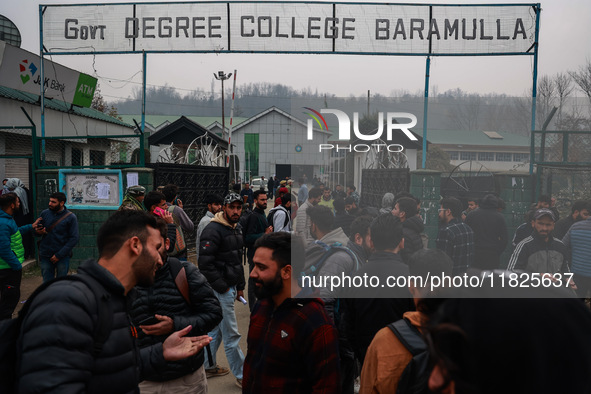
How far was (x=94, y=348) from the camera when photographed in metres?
1.84

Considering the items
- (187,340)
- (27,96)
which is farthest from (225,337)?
(27,96)

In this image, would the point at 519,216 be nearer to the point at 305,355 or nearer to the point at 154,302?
the point at 305,355

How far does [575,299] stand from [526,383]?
33 centimetres

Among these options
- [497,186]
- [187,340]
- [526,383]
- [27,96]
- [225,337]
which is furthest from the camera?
[27,96]

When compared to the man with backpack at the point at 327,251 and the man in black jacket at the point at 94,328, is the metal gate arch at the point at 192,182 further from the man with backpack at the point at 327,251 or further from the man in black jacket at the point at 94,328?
the man in black jacket at the point at 94,328

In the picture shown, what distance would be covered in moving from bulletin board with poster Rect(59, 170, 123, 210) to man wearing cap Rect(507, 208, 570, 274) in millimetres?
8674

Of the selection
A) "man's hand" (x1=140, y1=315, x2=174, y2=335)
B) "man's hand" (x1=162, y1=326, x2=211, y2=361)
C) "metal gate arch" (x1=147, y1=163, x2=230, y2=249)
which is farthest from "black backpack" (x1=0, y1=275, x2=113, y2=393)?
"metal gate arch" (x1=147, y1=163, x2=230, y2=249)

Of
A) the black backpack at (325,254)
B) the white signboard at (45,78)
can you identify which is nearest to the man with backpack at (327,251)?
the black backpack at (325,254)

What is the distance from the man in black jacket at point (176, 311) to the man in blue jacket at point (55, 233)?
420 cm

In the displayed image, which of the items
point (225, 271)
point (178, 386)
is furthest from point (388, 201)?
point (225, 271)

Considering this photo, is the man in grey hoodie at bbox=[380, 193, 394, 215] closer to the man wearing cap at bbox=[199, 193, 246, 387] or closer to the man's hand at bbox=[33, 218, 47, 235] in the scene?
the man wearing cap at bbox=[199, 193, 246, 387]

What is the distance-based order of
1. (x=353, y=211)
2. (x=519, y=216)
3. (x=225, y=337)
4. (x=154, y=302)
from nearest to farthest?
(x=353, y=211) → (x=519, y=216) → (x=154, y=302) → (x=225, y=337)

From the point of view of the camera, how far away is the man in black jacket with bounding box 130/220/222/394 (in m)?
3.22

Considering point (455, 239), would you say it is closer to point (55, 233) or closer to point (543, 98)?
point (543, 98)
